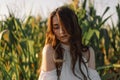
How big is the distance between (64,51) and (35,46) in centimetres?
66

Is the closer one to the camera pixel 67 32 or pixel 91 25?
pixel 67 32

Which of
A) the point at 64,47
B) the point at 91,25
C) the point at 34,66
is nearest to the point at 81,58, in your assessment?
the point at 64,47

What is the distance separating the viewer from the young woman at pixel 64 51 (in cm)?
193

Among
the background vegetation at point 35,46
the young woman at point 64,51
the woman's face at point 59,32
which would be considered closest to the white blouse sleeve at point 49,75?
the young woman at point 64,51

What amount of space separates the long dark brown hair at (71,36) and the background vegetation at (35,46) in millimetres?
405

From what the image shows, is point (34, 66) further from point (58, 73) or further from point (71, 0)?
point (71, 0)

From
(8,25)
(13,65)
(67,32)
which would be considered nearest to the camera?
(67,32)

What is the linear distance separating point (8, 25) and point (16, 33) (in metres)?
0.26

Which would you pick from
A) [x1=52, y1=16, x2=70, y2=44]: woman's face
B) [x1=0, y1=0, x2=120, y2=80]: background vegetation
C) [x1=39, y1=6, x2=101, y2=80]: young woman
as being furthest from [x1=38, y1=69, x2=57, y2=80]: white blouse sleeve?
[x1=0, y1=0, x2=120, y2=80]: background vegetation

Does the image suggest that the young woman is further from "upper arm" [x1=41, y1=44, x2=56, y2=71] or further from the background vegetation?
the background vegetation

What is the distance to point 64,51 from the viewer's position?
6.62ft

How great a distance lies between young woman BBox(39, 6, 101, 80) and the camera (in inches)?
76.0

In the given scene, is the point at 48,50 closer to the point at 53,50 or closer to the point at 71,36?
the point at 53,50

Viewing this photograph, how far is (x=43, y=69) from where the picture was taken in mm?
2016
